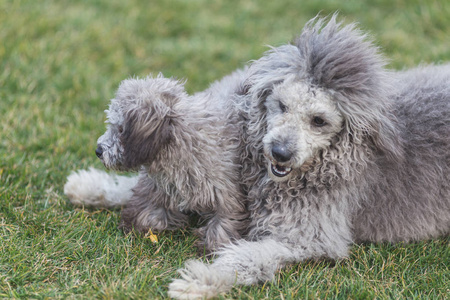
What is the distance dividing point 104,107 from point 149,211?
89.9 inches

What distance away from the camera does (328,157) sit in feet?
12.9

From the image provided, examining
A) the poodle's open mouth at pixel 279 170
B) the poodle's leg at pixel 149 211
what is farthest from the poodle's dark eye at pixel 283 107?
the poodle's leg at pixel 149 211

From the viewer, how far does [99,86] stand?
6.52 metres

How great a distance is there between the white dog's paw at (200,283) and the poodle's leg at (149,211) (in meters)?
0.61

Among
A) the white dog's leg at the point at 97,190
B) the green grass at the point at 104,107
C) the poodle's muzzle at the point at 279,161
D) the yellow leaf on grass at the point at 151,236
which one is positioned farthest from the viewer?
the white dog's leg at the point at 97,190

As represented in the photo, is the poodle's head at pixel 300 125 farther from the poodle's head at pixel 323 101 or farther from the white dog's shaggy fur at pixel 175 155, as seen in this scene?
the white dog's shaggy fur at pixel 175 155

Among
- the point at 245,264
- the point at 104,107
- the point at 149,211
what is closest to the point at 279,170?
the point at 245,264

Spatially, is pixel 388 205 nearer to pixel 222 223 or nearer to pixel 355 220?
pixel 355 220

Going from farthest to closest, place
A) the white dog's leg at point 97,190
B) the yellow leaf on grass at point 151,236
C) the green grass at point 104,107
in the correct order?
the white dog's leg at point 97,190 → the yellow leaf on grass at point 151,236 → the green grass at point 104,107

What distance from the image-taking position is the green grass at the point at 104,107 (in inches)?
151

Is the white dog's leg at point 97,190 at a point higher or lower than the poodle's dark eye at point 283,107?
lower

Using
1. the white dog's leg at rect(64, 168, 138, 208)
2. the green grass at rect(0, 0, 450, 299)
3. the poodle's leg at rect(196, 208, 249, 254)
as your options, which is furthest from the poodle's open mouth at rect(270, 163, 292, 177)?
the white dog's leg at rect(64, 168, 138, 208)

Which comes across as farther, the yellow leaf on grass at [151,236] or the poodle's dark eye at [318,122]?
the yellow leaf on grass at [151,236]

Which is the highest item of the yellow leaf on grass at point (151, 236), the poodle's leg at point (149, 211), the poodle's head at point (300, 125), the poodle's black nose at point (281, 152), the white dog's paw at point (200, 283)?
the poodle's head at point (300, 125)
